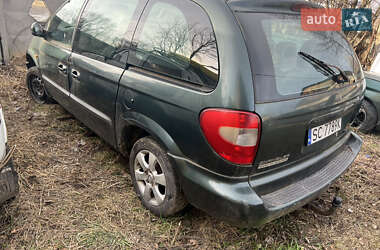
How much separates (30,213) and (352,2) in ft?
22.0

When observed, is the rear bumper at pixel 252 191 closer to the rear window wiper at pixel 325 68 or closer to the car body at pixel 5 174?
the rear window wiper at pixel 325 68

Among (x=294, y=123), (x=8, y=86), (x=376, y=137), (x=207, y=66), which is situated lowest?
(x=376, y=137)

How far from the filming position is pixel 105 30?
8.08 feet


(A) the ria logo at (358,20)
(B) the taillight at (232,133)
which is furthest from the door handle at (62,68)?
(A) the ria logo at (358,20)

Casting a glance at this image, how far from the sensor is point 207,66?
5.49 ft

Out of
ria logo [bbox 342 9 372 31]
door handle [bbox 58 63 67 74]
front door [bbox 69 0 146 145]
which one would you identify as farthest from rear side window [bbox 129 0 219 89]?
ria logo [bbox 342 9 372 31]

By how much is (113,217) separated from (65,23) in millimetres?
2196

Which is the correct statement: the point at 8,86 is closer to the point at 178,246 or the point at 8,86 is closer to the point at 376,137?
the point at 178,246

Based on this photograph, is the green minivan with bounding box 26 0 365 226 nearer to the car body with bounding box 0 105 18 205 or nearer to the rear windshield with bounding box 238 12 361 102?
the rear windshield with bounding box 238 12 361 102

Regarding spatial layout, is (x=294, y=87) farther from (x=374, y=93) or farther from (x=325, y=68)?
(x=374, y=93)

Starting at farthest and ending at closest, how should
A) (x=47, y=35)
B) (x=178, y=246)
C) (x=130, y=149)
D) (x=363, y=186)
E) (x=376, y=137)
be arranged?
(x=376, y=137) → (x=47, y=35) → (x=363, y=186) → (x=130, y=149) → (x=178, y=246)

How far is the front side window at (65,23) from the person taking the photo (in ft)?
9.62

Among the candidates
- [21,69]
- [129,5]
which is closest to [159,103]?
[129,5]

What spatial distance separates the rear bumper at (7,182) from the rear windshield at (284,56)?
1.60m
